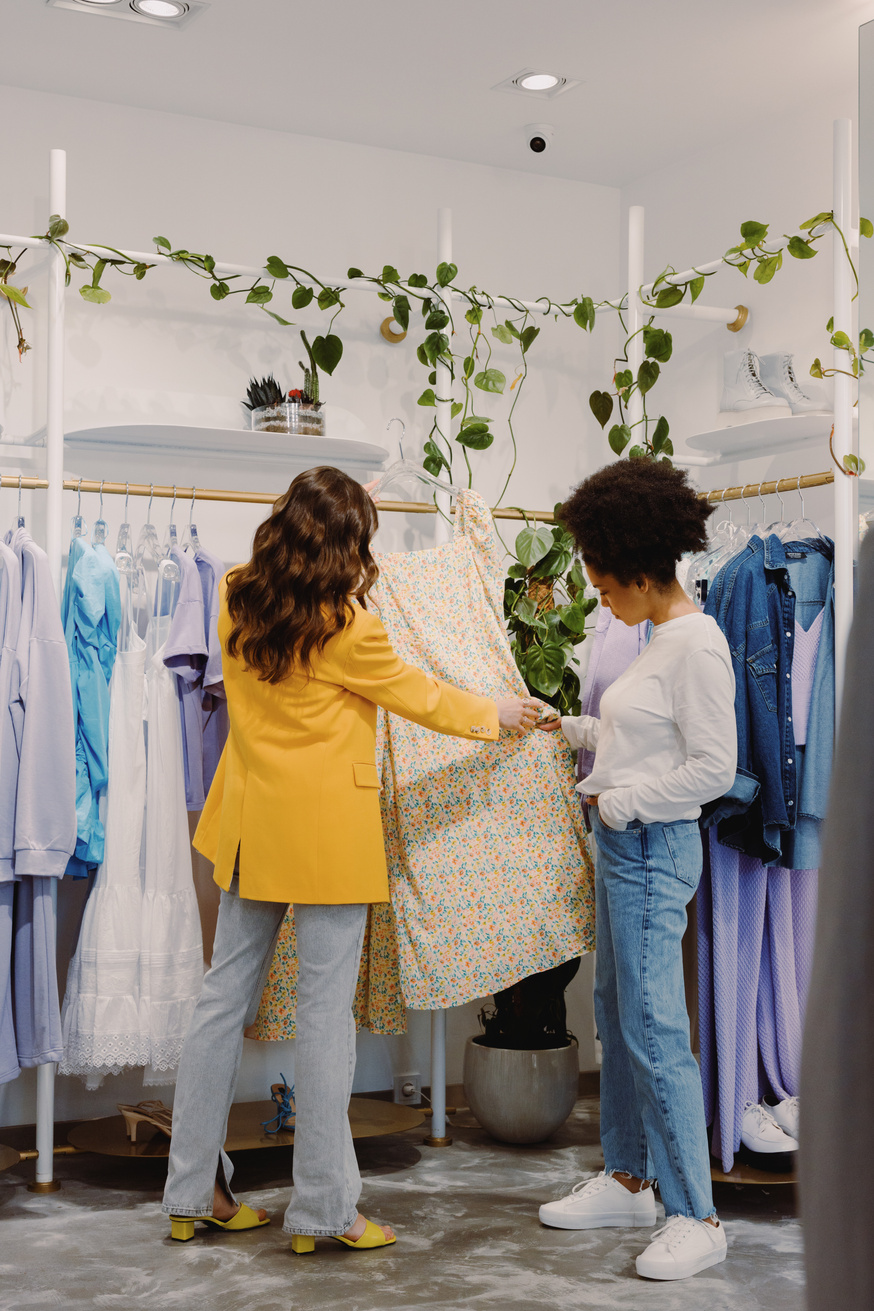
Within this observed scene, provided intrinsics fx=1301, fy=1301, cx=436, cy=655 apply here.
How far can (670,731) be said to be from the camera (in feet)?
8.73

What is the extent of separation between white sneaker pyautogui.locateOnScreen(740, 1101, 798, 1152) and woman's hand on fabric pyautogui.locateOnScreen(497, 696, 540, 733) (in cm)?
104

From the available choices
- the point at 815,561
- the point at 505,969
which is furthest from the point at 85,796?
the point at 815,561

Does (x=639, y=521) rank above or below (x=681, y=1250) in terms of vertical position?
above

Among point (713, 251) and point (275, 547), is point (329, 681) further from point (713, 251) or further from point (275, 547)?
point (713, 251)

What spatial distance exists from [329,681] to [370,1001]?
3.46 ft

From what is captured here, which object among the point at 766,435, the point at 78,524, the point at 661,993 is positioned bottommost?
the point at 661,993

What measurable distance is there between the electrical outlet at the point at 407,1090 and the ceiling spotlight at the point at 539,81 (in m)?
2.90

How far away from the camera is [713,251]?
4086 millimetres

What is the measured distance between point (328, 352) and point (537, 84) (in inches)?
37.1

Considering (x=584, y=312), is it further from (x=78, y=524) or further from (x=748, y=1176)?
(x=748, y=1176)

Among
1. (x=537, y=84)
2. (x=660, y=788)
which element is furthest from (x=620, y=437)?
(x=660, y=788)

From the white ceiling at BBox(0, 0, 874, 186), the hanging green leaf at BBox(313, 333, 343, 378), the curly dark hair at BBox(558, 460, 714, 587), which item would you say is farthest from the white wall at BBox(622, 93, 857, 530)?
the hanging green leaf at BBox(313, 333, 343, 378)

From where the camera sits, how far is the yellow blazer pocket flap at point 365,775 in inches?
106

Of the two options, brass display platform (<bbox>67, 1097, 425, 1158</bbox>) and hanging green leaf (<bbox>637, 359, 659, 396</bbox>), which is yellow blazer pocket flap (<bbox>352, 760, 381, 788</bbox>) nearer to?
brass display platform (<bbox>67, 1097, 425, 1158</bbox>)
